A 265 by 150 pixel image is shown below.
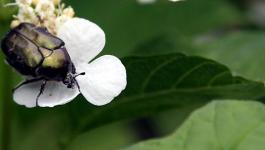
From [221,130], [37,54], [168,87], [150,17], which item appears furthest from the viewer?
[150,17]

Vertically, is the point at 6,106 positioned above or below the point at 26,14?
below

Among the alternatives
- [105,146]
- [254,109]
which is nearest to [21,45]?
[254,109]

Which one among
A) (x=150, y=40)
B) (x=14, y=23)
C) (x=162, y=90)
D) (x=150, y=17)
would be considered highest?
(x=14, y=23)

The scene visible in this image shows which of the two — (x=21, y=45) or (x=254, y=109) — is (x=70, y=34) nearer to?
(x=21, y=45)

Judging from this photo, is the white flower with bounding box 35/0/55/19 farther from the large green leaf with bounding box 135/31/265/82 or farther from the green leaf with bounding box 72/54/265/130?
the large green leaf with bounding box 135/31/265/82

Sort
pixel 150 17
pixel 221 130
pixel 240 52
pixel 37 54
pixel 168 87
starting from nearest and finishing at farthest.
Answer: pixel 37 54, pixel 221 130, pixel 168 87, pixel 240 52, pixel 150 17

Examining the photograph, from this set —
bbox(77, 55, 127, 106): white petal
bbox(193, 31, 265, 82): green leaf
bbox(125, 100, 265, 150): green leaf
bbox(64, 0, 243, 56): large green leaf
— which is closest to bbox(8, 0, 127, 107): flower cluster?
bbox(77, 55, 127, 106): white petal

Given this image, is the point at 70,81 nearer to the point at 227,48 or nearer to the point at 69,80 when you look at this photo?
the point at 69,80

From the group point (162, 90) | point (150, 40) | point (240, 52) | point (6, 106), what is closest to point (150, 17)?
point (150, 40)
